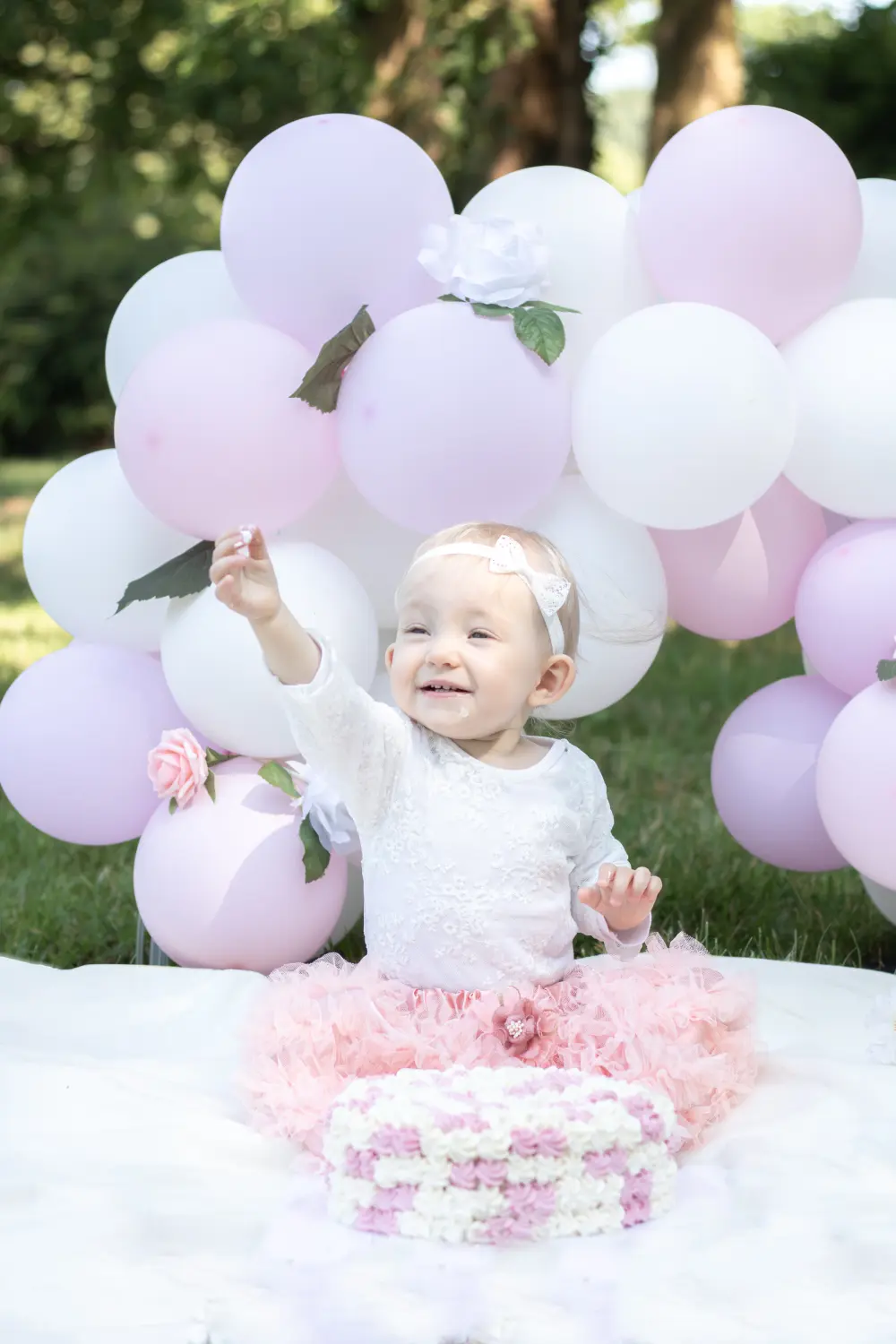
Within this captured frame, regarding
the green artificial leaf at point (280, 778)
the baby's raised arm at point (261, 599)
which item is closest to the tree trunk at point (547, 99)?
the green artificial leaf at point (280, 778)

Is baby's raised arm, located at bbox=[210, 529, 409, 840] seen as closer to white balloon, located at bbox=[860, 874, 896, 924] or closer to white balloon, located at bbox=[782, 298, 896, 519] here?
white balloon, located at bbox=[782, 298, 896, 519]

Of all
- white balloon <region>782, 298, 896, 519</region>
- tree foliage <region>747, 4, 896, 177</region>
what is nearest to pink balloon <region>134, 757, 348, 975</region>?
white balloon <region>782, 298, 896, 519</region>

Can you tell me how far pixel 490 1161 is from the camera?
5.92ft

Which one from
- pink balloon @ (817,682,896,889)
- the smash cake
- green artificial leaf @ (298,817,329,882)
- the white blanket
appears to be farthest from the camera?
green artificial leaf @ (298,817,329,882)

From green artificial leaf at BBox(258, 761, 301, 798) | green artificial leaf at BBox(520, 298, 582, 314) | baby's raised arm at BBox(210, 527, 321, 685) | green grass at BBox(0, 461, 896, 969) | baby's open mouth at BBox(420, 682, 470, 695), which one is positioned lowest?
green grass at BBox(0, 461, 896, 969)

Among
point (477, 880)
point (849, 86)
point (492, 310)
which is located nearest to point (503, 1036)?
point (477, 880)

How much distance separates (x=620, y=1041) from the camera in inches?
83.8

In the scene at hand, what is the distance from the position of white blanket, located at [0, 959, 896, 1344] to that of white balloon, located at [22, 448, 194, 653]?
729 mm

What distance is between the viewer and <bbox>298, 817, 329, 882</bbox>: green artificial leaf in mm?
2541

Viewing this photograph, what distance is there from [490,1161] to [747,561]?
130 cm

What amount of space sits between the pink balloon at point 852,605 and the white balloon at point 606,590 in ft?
0.82

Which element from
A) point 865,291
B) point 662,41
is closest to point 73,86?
point 662,41

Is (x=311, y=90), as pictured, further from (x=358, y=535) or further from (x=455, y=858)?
(x=455, y=858)

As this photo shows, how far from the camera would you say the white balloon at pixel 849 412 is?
2570 mm
